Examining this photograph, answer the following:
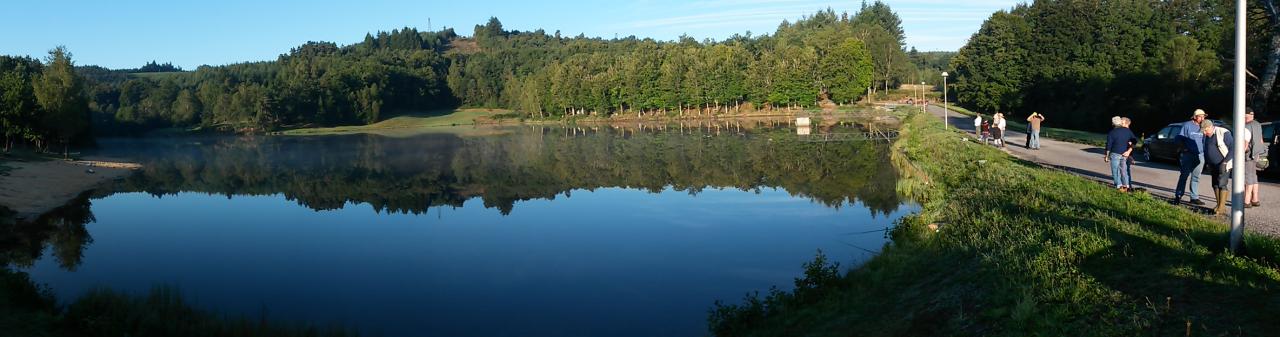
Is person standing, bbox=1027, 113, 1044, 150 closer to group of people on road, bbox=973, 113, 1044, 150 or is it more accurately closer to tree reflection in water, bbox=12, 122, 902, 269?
group of people on road, bbox=973, 113, 1044, 150

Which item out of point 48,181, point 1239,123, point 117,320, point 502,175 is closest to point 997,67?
point 502,175

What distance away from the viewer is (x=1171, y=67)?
43188 mm

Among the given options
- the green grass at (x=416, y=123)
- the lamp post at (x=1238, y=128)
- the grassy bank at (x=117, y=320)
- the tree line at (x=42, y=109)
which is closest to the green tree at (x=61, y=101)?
the tree line at (x=42, y=109)

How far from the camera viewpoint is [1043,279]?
8797 millimetres

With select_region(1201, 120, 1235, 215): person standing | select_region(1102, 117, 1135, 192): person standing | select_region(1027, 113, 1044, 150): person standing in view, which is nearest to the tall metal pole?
select_region(1201, 120, 1235, 215): person standing

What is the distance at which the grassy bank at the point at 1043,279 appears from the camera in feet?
23.4

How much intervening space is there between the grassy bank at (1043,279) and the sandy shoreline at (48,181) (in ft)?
91.2

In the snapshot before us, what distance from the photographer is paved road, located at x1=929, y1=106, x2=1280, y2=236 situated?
12141mm

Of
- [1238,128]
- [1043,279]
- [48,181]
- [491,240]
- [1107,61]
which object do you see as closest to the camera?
[1238,128]

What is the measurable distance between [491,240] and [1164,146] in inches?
744

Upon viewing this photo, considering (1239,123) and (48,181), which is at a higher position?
(1239,123)

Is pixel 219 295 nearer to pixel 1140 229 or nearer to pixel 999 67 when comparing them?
pixel 1140 229

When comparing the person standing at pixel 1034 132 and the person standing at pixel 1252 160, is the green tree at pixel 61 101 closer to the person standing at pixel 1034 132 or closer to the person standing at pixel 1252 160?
the person standing at pixel 1034 132

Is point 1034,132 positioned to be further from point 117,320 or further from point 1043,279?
point 117,320
